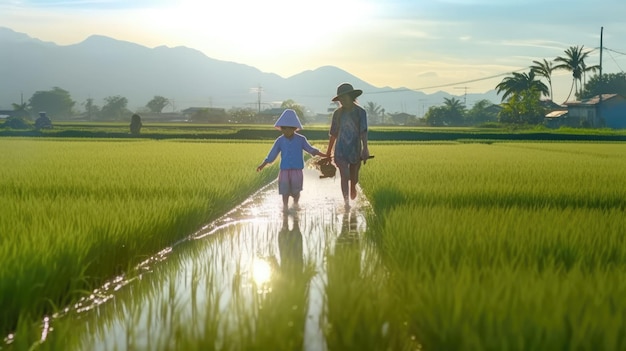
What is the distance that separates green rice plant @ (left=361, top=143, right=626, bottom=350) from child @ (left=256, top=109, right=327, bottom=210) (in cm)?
92

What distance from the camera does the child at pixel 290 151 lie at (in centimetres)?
706

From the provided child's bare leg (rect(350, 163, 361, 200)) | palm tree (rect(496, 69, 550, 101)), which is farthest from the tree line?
child's bare leg (rect(350, 163, 361, 200))

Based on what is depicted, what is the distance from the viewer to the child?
7.06 metres

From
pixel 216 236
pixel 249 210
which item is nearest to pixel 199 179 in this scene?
pixel 249 210

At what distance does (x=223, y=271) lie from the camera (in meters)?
4.38

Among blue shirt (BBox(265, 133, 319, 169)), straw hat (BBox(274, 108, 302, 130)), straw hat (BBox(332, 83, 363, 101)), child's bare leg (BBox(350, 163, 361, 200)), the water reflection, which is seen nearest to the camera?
the water reflection

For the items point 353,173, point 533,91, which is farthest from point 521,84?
point 353,173

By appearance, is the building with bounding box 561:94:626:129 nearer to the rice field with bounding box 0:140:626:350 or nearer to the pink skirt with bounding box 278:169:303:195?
the pink skirt with bounding box 278:169:303:195

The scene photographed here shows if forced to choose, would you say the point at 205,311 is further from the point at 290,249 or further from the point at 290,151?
the point at 290,151

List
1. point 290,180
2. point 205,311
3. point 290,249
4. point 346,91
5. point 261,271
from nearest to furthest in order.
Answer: point 205,311 < point 261,271 < point 290,249 < point 290,180 < point 346,91

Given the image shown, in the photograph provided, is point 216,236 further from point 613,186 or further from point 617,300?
point 613,186

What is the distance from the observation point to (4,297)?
3.30 m

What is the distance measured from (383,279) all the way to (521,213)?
259 cm

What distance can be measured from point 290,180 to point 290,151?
0.40 meters
